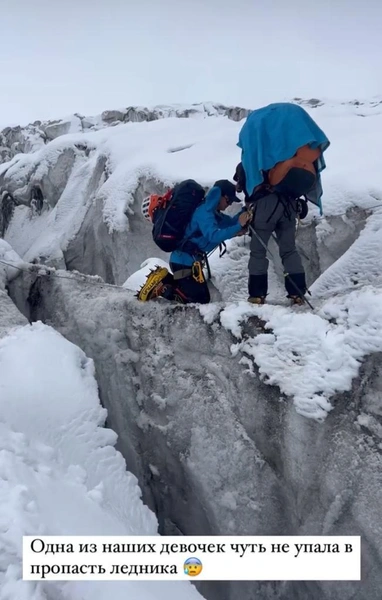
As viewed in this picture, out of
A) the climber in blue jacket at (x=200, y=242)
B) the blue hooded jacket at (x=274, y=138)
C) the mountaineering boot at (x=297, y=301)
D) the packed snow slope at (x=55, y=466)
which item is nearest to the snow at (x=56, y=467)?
the packed snow slope at (x=55, y=466)

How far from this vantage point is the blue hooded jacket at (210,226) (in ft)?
11.9

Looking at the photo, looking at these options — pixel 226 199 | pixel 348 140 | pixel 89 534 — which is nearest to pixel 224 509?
pixel 89 534

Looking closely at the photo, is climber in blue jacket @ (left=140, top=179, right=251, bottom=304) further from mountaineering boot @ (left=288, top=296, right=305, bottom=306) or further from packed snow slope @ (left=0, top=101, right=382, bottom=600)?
mountaineering boot @ (left=288, top=296, right=305, bottom=306)

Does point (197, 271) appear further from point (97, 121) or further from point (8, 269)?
point (97, 121)

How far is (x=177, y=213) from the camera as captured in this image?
12.4 feet

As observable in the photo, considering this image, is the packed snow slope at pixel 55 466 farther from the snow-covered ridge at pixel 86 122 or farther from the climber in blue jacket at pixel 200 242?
the snow-covered ridge at pixel 86 122

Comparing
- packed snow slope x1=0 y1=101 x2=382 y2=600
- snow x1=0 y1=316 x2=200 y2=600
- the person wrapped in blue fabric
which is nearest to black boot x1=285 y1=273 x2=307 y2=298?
the person wrapped in blue fabric

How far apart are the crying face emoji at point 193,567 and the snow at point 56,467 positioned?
10 cm

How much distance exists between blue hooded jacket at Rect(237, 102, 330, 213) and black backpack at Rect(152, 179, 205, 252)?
0.56 meters

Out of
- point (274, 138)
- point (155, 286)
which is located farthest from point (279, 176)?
point (155, 286)

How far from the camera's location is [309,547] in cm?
273

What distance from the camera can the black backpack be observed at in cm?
377

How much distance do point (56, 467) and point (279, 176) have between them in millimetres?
2616

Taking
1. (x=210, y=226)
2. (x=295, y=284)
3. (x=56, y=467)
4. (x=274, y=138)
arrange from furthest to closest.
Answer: (x=210, y=226)
(x=295, y=284)
(x=274, y=138)
(x=56, y=467)
